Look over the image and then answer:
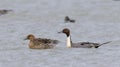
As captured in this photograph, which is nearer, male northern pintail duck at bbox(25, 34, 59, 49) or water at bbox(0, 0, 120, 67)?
water at bbox(0, 0, 120, 67)

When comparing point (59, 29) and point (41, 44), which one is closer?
point (41, 44)

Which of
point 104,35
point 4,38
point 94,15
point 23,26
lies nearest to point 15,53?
point 4,38

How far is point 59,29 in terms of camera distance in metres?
25.5

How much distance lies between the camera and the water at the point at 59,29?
58.2 ft

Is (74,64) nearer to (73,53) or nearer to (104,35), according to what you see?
(73,53)

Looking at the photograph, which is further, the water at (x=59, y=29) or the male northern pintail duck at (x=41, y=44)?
the male northern pintail duck at (x=41, y=44)

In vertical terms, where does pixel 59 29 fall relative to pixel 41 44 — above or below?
above

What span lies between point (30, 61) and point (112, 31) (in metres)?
7.16

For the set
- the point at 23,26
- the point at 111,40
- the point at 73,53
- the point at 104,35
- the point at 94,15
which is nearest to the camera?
the point at 73,53

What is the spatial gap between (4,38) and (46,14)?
857cm

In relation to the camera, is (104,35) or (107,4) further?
(107,4)

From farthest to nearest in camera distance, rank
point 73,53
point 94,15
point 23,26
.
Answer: point 94,15 → point 23,26 → point 73,53

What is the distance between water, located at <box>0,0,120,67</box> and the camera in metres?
17.7

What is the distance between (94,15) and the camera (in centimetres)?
3025
